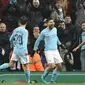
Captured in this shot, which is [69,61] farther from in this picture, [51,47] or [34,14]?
[34,14]

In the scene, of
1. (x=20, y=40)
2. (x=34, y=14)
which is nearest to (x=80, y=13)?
(x=34, y=14)

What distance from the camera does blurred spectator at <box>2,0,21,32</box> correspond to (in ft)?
52.7

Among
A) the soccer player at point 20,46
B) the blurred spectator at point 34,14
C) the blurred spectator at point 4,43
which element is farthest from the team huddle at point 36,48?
the blurred spectator at point 34,14

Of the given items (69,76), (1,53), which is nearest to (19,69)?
(1,53)

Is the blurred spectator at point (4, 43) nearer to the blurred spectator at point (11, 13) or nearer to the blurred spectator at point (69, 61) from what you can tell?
the blurred spectator at point (11, 13)

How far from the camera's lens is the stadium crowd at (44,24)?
15.0 m

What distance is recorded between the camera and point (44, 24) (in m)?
15.7

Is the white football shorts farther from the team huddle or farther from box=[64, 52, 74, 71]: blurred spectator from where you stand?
box=[64, 52, 74, 71]: blurred spectator

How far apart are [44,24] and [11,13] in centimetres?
133

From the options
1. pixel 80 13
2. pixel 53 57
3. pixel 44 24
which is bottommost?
pixel 53 57

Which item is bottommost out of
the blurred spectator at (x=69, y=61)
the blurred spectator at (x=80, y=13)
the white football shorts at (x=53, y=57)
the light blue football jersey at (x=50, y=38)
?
the blurred spectator at (x=69, y=61)

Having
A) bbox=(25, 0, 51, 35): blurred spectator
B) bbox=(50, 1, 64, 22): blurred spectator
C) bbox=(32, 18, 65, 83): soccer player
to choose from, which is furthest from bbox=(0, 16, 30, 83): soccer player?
bbox=(50, 1, 64, 22): blurred spectator

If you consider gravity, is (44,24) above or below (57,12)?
below

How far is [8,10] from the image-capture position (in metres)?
16.1
